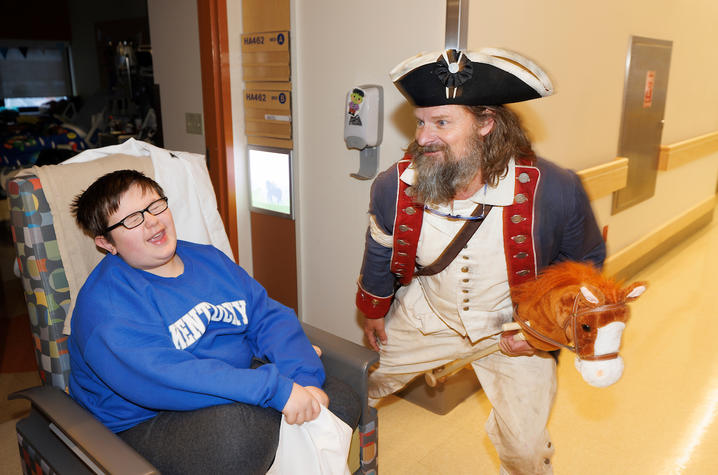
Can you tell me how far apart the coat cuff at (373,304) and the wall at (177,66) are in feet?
4.55

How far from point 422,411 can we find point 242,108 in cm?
170

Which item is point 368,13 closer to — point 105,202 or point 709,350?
point 105,202

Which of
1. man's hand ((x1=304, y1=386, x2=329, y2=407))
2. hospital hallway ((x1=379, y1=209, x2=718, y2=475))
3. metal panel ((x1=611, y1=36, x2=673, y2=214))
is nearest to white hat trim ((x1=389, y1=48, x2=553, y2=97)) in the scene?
man's hand ((x1=304, y1=386, x2=329, y2=407))

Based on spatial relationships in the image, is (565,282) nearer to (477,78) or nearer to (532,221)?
(532,221)

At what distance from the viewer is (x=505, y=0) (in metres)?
Answer: 2.26

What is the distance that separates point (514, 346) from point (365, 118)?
43.0 inches

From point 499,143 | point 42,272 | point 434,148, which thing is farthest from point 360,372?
point 42,272

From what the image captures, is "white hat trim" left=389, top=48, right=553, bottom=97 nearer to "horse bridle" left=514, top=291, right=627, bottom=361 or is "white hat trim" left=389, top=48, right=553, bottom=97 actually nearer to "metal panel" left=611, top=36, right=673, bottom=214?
"horse bridle" left=514, top=291, right=627, bottom=361

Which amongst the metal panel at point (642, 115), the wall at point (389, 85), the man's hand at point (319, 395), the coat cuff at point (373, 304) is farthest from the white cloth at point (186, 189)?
the metal panel at point (642, 115)

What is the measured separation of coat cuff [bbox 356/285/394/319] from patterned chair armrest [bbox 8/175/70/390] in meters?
0.91

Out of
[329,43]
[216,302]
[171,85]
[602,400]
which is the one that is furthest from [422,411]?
[171,85]

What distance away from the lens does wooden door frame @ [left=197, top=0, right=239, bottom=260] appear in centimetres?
261

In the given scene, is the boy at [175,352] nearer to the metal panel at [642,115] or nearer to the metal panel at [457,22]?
the metal panel at [457,22]

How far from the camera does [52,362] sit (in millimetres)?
1582
